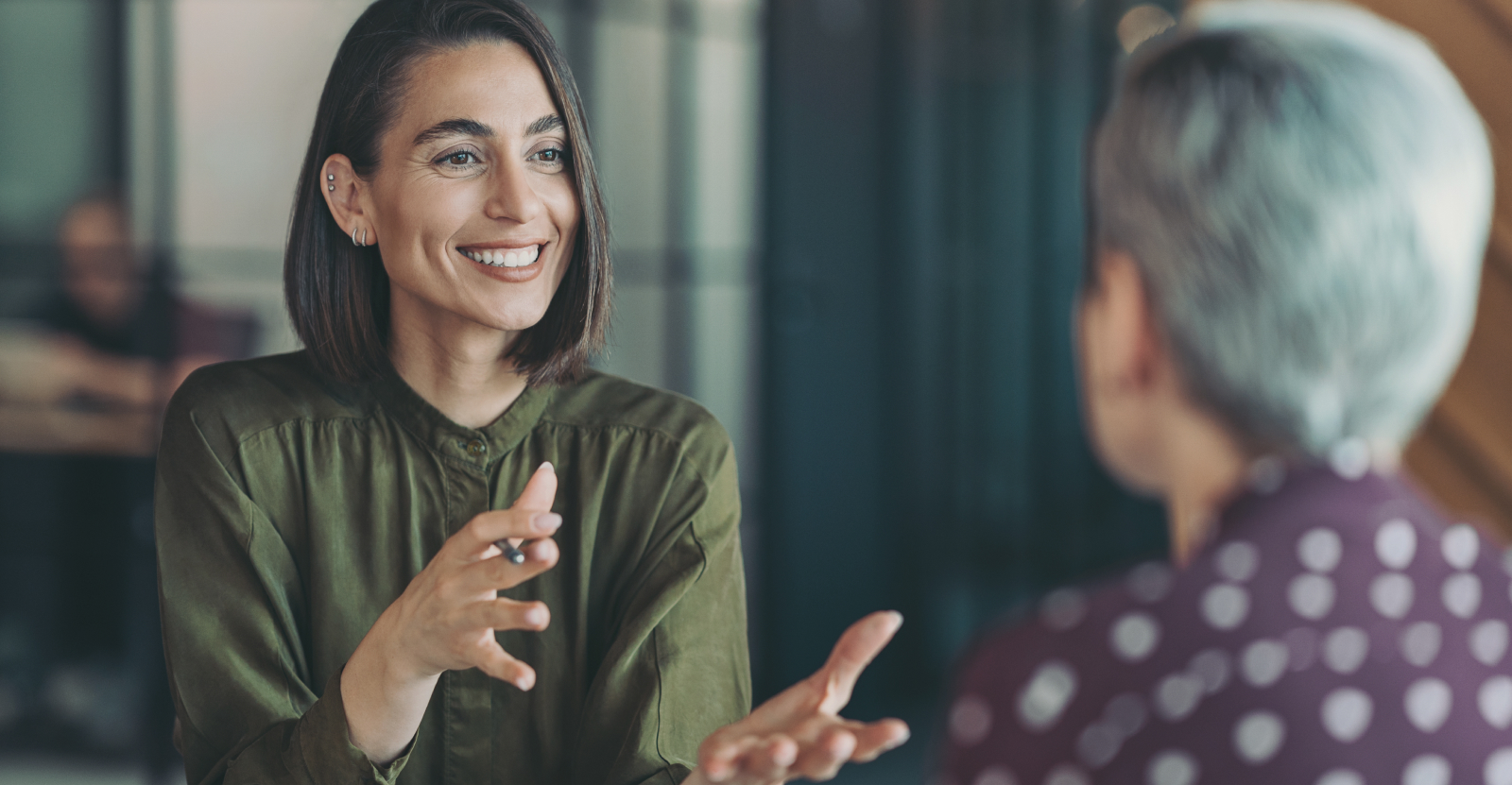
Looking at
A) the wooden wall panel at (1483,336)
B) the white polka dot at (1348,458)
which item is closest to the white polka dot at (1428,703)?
the white polka dot at (1348,458)

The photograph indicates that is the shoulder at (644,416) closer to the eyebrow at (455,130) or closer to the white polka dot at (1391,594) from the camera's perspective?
the eyebrow at (455,130)

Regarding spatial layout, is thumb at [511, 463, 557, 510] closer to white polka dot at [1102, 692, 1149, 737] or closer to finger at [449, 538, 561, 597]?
finger at [449, 538, 561, 597]

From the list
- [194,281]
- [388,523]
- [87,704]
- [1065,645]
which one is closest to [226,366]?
[388,523]

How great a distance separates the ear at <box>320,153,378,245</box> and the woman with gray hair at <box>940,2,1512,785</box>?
0.78 metres

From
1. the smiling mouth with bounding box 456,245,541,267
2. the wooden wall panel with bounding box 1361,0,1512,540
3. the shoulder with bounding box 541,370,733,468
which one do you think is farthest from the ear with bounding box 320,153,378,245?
the wooden wall panel with bounding box 1361,0,1512,540

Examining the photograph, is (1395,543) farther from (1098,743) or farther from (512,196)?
(512,196)

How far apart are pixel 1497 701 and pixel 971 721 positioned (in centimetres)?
28

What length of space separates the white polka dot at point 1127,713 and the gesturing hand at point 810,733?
0.78 ft

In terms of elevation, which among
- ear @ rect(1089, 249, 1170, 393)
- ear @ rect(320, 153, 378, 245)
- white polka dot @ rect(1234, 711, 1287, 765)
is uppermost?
ear @ rect(320, 153, 378, 245)

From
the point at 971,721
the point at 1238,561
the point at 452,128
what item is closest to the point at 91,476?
the point at 452,128

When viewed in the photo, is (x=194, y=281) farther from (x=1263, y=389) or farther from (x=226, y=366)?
(x=1263, y=389)

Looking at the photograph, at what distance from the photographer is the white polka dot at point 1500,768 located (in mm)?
667

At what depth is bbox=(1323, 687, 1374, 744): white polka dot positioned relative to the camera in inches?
25.0

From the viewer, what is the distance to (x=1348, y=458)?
26.5 inches
